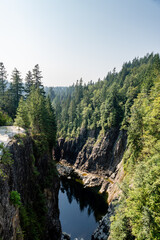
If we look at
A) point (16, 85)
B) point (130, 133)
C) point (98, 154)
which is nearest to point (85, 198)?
point (98, 154)

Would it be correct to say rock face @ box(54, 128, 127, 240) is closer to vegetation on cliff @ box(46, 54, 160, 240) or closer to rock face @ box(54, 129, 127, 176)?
rock face @ box(54, 129, 127, 176)

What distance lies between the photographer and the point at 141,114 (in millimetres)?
25438

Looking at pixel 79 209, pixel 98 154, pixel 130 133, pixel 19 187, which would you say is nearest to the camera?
pixel 19 187

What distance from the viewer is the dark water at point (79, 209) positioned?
28622 millimetres

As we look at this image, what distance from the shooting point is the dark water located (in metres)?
28.6

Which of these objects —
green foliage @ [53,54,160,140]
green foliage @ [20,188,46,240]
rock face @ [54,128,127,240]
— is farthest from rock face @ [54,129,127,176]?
green foliage @ [20,188,46,240]

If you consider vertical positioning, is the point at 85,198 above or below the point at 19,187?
below

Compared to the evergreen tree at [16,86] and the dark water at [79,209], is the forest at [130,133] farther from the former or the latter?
the dark water at [79,209]

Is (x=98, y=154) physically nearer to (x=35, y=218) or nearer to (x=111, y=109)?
(x=111, y=109)

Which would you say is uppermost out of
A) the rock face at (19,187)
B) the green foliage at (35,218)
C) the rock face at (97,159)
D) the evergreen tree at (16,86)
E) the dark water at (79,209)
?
the evergreen tree at (16,86)

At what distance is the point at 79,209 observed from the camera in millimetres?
35188

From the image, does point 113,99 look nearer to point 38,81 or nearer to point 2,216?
point 38,81

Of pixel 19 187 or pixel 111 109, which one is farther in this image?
pixel 111 109

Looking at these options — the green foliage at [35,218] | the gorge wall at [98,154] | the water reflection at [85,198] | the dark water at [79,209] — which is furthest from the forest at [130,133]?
the water reflection at [85,198]
